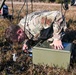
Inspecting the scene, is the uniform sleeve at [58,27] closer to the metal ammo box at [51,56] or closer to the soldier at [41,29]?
the soldier at [41,29]

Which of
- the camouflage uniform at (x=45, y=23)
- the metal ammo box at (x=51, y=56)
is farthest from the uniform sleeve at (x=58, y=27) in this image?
the metal ammo box at (x=51, y=56)

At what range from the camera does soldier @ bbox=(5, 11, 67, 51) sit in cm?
409

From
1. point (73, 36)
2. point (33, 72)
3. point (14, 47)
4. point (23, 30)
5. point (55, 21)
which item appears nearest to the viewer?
point (33, 72)

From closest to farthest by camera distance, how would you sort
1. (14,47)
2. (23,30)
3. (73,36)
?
(23,30)
(14,47)
(73,36)

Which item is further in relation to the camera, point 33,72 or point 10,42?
point 10,42

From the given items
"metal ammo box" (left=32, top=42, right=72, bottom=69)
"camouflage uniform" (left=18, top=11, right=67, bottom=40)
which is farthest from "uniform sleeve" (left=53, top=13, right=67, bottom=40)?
"metal ammo box" (left=32, top=42, right=72, bottom=69)

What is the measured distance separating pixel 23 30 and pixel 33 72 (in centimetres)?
82

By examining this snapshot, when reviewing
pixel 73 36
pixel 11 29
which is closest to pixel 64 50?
pixel 11 29

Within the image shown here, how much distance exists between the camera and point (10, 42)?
16.6 feet

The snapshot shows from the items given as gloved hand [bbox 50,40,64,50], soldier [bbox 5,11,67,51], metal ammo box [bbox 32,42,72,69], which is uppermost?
soldier [bbox 5,11,67,51]

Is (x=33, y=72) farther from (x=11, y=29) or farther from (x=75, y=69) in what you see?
(x=11, y=29)

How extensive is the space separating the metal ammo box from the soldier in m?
0.11

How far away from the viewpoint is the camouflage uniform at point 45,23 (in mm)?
4098

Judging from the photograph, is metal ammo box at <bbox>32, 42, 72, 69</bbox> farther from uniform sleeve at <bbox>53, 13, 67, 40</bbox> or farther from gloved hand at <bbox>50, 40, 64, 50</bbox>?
uniform sleeve at <bbox>53, 13, 67, 40</bbox>
